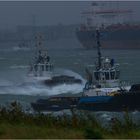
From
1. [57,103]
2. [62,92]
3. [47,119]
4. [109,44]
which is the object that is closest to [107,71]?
[57,103]

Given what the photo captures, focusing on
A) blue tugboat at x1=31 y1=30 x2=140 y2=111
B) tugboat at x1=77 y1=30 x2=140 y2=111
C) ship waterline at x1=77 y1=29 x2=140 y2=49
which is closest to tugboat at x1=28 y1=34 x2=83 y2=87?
tugboat at x1=77 y1=30 x2=140 y2=111

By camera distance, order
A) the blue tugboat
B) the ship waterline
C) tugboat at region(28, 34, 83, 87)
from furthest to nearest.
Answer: the ship waterline, tugboat at region(28, 34, 83, 87), the blue tugboat

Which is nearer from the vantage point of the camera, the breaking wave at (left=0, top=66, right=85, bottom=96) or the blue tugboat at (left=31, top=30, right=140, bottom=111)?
the blue tugboat at (left=31, top=30, right=140, bottom=111)

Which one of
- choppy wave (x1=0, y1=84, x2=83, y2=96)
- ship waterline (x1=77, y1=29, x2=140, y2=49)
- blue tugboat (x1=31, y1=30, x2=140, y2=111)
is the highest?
ship waterline (x1=77, y1=29, x2=140, y2=49)

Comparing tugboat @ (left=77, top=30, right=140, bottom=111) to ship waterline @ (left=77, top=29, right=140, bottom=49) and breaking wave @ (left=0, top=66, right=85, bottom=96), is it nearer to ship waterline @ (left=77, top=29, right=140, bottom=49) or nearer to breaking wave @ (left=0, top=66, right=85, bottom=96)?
breaking wave @ (left=0, top=66, right=85, bottom=96)

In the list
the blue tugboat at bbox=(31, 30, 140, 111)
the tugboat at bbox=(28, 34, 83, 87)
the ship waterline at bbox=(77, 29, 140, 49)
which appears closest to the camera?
the blue tugboat at bbox=(31, 30, 140, 111)

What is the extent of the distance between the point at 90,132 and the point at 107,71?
64.0ft

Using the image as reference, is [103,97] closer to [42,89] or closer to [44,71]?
[44,71]

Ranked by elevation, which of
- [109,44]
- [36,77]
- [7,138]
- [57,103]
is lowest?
[7,138]

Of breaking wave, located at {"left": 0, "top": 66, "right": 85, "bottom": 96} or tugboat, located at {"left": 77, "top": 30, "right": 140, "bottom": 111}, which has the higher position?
breaking wave, located at {"left": 0, "top": 66, "right": 85, "bottom": 96}

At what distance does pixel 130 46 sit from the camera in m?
114

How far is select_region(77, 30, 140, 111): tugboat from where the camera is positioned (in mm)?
26719

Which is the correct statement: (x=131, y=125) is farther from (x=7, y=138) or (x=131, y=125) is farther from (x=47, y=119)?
(x=7, y=138)

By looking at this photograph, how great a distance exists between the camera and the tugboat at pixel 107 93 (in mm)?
26719
